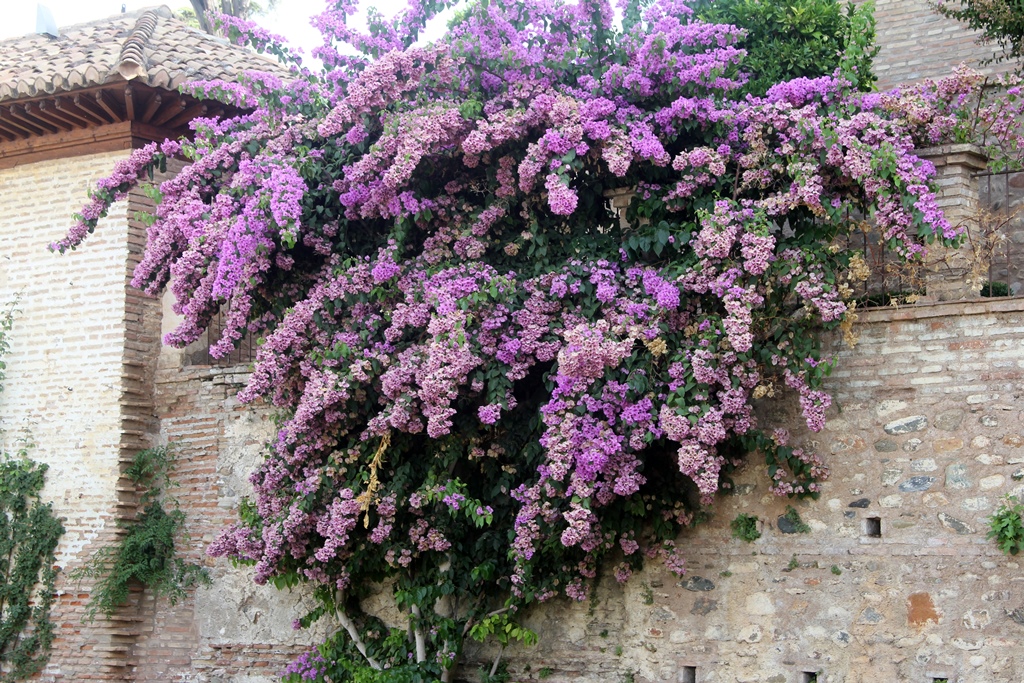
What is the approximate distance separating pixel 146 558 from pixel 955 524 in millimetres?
6370

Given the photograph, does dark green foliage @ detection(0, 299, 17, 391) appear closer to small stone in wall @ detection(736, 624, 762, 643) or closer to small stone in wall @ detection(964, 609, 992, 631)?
small stone in wall @ detection(736, 624, 762, 643)

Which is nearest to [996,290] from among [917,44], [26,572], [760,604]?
[760,604]

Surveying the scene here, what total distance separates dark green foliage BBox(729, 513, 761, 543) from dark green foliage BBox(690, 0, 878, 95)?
3.04m

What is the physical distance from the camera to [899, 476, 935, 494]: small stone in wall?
678 cm

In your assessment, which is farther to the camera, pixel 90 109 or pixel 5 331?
pixel 5 331

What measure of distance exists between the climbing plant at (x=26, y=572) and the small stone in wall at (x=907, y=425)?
22.5 feet

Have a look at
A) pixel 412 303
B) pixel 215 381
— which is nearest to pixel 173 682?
pixel 215 381

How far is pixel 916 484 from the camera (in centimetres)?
681

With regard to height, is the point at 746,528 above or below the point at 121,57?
below

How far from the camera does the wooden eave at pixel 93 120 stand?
31.8ft

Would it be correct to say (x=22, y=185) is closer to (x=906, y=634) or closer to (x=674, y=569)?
(x=674, y=569)

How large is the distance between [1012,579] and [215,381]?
21.0 feet

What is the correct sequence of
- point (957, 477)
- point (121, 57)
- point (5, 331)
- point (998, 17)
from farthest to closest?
point (5, 331) → point (121, 57) → point (998, 17) → point (957, 477)

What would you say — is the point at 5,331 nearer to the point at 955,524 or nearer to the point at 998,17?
the point at 955,524
